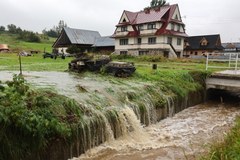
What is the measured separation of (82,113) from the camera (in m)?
7.87

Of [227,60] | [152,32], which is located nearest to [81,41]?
[152,32]

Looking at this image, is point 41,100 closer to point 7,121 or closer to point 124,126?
point 7,121

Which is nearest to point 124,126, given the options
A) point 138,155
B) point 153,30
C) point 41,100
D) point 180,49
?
point 138,155

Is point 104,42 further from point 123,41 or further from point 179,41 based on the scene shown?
point 179,41

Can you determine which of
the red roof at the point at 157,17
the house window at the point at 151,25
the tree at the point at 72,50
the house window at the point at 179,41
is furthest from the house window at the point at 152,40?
the tree at the point at 72,50

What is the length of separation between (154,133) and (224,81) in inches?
322

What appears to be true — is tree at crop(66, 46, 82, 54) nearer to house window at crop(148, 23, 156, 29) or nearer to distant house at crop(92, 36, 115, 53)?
distant house at crop(92, 36, 115, 53)

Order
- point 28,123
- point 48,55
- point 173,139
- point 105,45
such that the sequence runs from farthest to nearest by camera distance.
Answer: point 105,45 < point 48,55 < point 173,139 < point 28,123

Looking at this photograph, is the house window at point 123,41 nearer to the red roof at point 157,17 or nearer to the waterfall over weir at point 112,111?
the red roof at point 157,17

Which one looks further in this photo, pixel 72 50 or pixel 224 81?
pixel 72 50

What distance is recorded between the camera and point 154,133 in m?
9.95

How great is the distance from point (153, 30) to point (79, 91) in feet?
108

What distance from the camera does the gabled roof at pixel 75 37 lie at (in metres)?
49.1

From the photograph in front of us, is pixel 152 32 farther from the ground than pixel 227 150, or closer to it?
farther from the ground
